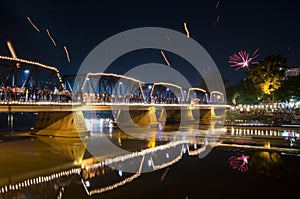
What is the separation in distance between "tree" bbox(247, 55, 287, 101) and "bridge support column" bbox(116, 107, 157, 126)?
31564mm

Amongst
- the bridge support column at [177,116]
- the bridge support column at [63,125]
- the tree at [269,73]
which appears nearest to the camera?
the bridge support column at [63,125]

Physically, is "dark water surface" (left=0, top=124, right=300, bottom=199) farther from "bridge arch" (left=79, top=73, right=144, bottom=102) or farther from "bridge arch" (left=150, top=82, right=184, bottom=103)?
"bridge arch" (left=150, top=82, right=184, bottom=103)

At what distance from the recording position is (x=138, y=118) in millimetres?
63594

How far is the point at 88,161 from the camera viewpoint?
2375 centimetres

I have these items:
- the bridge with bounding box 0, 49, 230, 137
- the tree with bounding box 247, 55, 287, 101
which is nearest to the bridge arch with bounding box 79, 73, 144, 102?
the bridge with bounding box 0, 49, 230, 137

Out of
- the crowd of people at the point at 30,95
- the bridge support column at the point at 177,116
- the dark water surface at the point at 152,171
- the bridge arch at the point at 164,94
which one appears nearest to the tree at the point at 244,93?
the bridge support column at the point at 177,116

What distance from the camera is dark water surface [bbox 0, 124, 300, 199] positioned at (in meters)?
15.5

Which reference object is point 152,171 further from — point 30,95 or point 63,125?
point 30,95

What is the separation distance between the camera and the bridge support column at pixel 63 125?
129 ft

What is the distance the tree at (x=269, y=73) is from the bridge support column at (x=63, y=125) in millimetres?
51941

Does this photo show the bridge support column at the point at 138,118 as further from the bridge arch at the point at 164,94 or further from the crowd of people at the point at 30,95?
the bridge arch at the point at 164,94

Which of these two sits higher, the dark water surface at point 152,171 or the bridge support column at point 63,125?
the bridge support column at point 63,125

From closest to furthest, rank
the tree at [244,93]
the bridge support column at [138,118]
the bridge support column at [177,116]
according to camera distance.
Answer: the bridge support column at [138,118]
the bridge support column at [177,116]
the tree at [244,93]

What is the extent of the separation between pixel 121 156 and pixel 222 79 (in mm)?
123836
